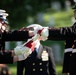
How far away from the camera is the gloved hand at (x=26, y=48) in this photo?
8336 mm

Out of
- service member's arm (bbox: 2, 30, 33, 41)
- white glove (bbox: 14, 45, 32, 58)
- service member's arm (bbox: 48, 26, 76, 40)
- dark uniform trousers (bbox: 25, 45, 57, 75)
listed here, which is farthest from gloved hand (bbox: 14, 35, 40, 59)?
dark uniform trousers (bbox: 25, 45, 57, 75)

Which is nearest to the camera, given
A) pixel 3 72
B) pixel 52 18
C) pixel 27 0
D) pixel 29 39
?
pixel 29 39

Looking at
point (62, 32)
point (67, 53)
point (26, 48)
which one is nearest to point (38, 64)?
point (67, 53)

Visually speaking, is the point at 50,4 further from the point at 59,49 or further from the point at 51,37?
the point at 51,37

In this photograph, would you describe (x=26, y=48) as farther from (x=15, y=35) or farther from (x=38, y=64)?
(x=38, y=64)

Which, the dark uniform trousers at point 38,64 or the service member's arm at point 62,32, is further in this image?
the dark uniform trousers at point 38,64

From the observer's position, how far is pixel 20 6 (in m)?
20.2

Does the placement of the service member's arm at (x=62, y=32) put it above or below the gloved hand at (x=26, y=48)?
above

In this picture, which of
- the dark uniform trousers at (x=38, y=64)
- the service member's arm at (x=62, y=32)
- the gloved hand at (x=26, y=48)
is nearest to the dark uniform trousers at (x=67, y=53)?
the dark uniform trousers at (x=38, y=64)

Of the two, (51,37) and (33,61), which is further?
(33,61)

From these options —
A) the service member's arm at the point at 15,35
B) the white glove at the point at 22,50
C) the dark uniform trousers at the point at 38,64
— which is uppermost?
the service member's arm at the point at 15,35

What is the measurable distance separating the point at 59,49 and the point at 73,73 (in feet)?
46.3

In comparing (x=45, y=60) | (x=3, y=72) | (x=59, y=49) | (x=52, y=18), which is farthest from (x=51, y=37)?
(x=52, y=18)

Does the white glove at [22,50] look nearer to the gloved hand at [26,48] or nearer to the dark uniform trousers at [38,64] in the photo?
the gloved hand at [26,48]
